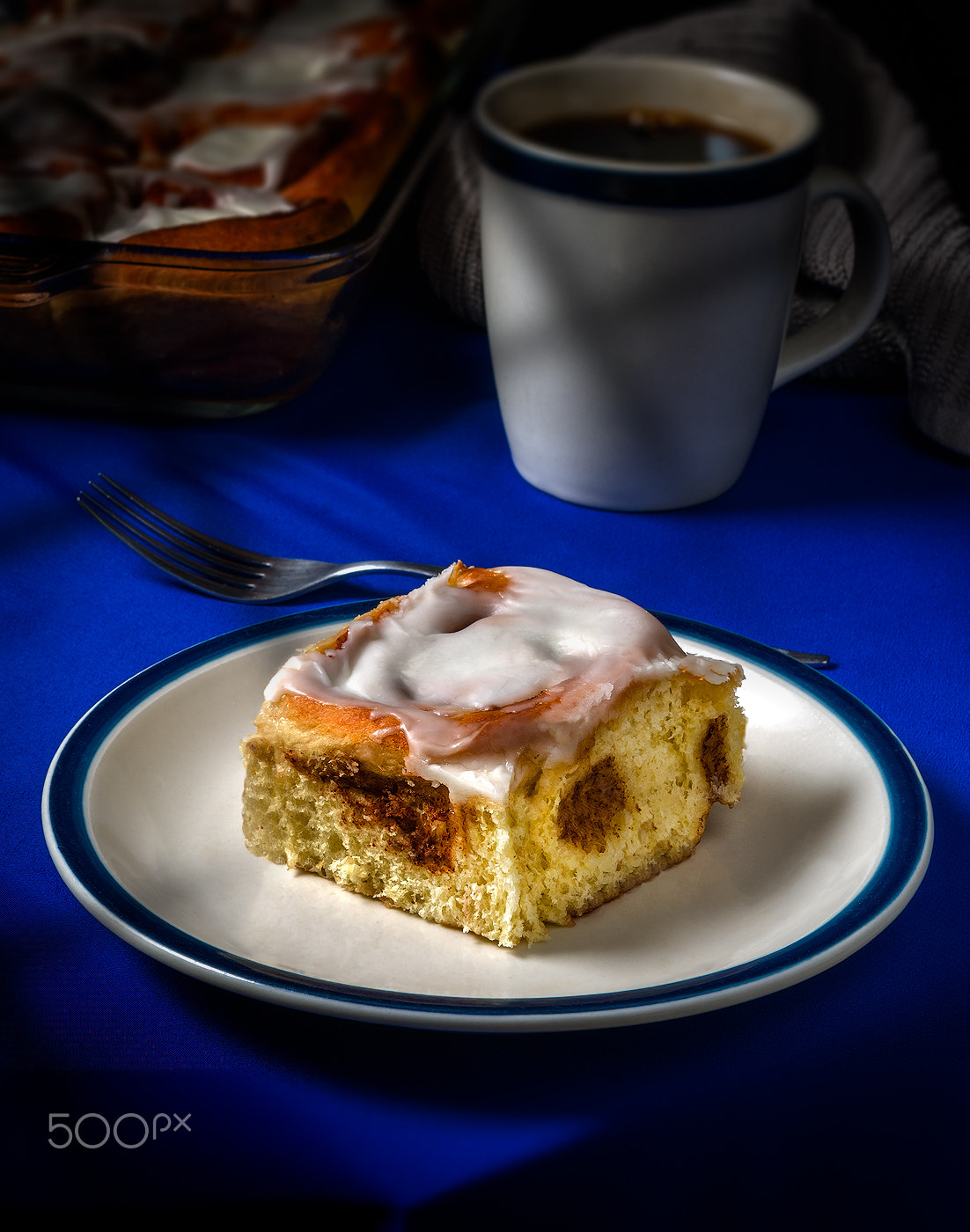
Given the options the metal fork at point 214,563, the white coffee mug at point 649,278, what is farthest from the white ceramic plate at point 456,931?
the white coffee mug at point 649,278

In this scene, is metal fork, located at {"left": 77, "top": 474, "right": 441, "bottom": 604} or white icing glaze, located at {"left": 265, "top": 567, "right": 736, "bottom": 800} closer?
white icing glaze, located at {"left": 265, "top": 567, "right": 736, "bottom": 800}

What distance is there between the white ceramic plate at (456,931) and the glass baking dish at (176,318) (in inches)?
14.0

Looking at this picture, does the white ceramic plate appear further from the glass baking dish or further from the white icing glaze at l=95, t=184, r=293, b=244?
the white icing glaze at l=95, t=184, r=293, b=244

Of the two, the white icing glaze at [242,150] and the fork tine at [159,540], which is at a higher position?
the white icing glaze at [242,150]

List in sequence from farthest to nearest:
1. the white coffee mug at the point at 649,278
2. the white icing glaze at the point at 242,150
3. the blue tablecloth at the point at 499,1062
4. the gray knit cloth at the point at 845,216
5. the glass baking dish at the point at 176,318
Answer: the white icing glaze at the point at 242,150, the gray knit cloth at the point at 845,216, the glass baking dish at the point at 176,318, the white coffee mug at the point at 649,278, the blue tablecloth at the point at 499,1062

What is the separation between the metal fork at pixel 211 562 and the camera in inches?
32.0

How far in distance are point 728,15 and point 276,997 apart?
1338mm

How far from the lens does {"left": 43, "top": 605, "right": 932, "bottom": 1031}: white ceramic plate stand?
18.5 inches

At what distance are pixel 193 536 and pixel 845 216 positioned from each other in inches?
25.1

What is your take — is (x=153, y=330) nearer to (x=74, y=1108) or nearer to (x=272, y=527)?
(x=272, y=527)

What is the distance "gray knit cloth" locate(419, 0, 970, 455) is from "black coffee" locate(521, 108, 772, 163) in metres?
0.20

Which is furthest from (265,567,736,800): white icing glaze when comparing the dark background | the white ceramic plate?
the dark background

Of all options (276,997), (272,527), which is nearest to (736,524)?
(272,527)

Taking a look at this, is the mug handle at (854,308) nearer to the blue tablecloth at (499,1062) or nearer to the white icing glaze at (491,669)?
the blue tablecloth at (499,1062)
